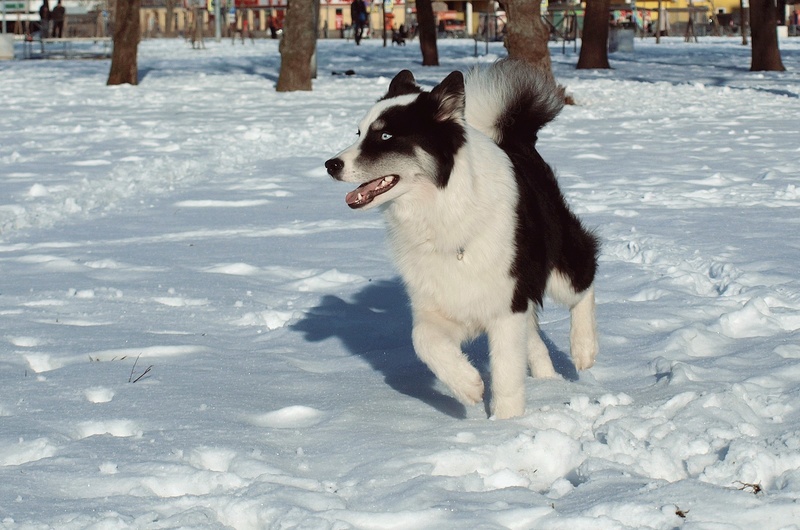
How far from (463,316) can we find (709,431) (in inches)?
36.5

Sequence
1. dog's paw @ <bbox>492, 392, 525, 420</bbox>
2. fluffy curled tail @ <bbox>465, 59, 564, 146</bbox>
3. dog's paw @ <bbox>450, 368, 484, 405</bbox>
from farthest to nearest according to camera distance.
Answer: fluffy curled tail @ <bbox>465, 59, 564, 146</bbox> → dog's paw @ <bbox>492, 392, 525, 420</bbox> → dog's paw @ <bbox>450, 368, 484, 405</bbox>

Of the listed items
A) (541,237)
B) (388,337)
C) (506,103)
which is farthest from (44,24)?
(541,237)

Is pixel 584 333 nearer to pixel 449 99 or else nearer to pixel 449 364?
pixel 449 364

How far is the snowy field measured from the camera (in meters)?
3.12

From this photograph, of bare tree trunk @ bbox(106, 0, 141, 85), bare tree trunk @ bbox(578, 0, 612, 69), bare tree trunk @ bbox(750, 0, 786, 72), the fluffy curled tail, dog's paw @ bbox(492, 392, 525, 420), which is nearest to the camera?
dog's paw @ bbox(492, 392, 525, 420)

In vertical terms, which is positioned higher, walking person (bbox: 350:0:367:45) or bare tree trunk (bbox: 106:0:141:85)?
walking person (bbox: 350:0:367:45)

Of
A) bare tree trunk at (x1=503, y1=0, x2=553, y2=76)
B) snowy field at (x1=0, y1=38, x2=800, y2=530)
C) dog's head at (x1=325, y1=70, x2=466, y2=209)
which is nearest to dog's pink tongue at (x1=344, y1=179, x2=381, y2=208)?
dog's head at (x1=325, y1=70, x2=466, y2=209)

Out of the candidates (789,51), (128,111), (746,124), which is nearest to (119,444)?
(746,124)

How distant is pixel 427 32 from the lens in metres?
26.9

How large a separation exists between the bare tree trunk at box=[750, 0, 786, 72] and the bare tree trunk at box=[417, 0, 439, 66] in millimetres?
7539

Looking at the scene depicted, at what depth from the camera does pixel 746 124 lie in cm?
1396

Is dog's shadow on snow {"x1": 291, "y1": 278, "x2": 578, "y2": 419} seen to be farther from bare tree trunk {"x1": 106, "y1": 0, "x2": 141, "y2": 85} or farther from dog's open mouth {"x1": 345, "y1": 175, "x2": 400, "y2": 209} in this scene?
bare tree trunk {"x1": 106, "y1": 0, "x2": 141, "y2": 85}

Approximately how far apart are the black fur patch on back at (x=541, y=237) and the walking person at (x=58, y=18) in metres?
41.1

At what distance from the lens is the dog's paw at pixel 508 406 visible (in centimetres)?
394
